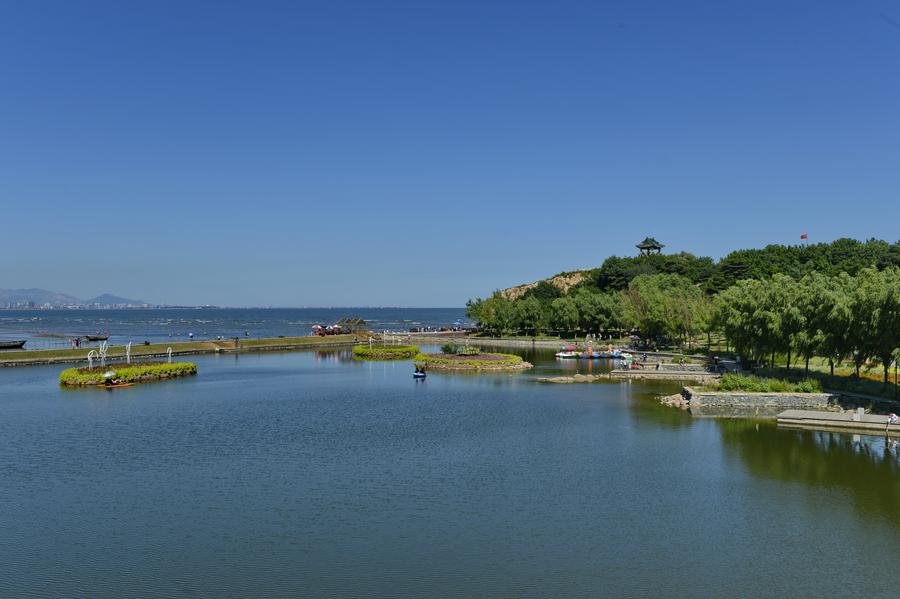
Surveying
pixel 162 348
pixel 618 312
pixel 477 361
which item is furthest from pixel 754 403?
pixel 162 348

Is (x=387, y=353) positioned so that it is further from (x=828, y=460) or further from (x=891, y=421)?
(x=828, y=460)

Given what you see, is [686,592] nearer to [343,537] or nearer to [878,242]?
[343,537]

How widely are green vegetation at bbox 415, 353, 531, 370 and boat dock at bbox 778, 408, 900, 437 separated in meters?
37.0

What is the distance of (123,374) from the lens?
2527 inches

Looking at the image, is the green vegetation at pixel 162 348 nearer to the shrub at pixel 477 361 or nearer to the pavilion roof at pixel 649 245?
the shrub at pixel 477 361

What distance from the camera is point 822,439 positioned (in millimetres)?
39594

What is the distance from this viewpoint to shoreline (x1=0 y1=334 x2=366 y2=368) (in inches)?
3388

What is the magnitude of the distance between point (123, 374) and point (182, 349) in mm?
39820

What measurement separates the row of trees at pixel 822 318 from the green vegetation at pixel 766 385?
8.53 ft

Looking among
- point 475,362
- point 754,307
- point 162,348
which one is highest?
point 754,307

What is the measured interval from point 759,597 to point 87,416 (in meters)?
42.7

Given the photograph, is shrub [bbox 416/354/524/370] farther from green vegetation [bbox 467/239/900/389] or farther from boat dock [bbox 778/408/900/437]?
boat dock [bbox 778/408/900/437]

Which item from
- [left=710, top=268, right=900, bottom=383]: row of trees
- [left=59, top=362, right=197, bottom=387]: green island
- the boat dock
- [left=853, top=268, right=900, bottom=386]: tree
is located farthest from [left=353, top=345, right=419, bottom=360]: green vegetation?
[left=853, top=268, right=900, bottom=386]: tree

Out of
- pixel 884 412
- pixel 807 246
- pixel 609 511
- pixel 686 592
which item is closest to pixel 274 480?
pixel 609 511
